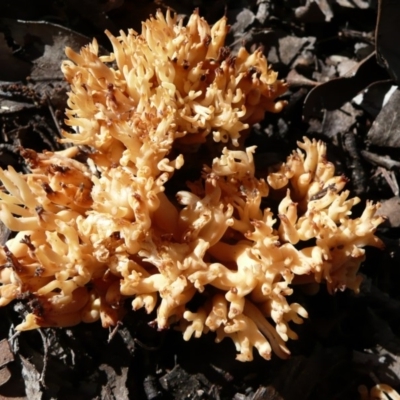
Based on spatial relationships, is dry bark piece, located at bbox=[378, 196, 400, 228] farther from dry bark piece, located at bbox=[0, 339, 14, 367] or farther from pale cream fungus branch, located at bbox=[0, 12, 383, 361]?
dry bark piece, located at bbox=[0, 339, 14, 367]

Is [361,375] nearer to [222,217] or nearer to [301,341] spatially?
[301,341]

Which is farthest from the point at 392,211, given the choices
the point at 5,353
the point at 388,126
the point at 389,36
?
the point at 5,353

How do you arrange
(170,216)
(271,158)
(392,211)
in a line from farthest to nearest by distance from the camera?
(392,211)
(271,158)
(170,216)

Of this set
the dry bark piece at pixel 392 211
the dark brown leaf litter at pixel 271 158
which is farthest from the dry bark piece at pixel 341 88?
the dry bark piece at pixel 392 211

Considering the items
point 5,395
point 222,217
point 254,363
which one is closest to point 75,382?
point 5,395

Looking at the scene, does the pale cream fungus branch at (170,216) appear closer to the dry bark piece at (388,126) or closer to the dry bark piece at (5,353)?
the dry bark piece at (5,353)

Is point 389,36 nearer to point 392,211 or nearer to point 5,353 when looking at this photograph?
point 392,211
